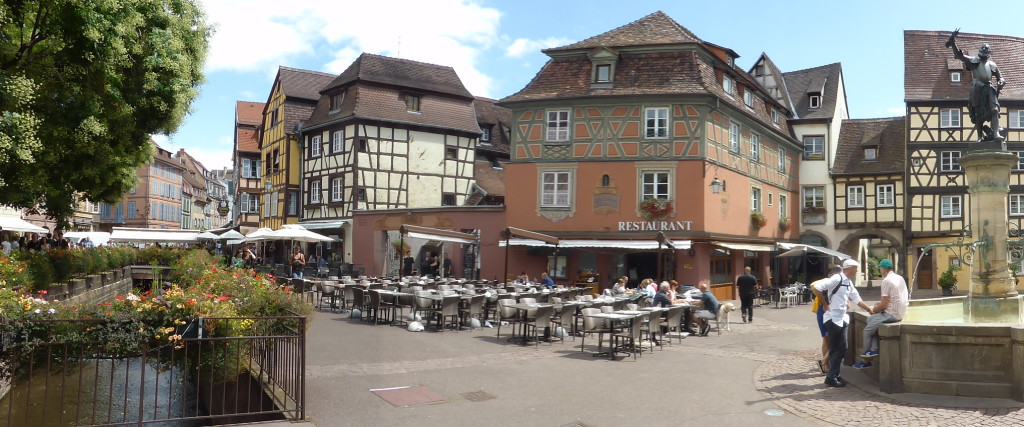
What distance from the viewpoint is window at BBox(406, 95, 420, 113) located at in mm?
37281

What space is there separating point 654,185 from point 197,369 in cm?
2083

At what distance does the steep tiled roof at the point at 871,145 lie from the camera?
3709cm

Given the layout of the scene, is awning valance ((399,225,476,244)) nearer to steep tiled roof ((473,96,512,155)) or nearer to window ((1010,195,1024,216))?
steep tiled roof ((473,96,512,155))

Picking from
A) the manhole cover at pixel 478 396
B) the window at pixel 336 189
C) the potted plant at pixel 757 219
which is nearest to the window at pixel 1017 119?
the potted plant at pixel 757 219

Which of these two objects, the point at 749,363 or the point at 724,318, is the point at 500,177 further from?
the point at 749,363

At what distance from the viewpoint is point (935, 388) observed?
28.6 feet

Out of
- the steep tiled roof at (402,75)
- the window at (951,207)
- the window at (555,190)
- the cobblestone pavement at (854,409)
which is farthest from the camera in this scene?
the steep tiled roof at (402,75)

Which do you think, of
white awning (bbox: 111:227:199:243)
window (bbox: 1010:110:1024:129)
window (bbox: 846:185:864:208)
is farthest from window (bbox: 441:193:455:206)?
window (bbox: 1010:110:1024:129)

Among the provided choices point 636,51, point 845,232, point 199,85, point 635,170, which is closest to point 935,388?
point 199,85

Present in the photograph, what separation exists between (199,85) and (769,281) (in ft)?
80.7

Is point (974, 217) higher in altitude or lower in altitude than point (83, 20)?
lower

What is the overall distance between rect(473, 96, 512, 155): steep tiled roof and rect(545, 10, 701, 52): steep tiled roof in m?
12.4

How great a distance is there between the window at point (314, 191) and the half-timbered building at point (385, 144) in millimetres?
10

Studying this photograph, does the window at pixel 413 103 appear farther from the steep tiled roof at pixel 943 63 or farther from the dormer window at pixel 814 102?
the steep tiled roof at pixel 943 63
